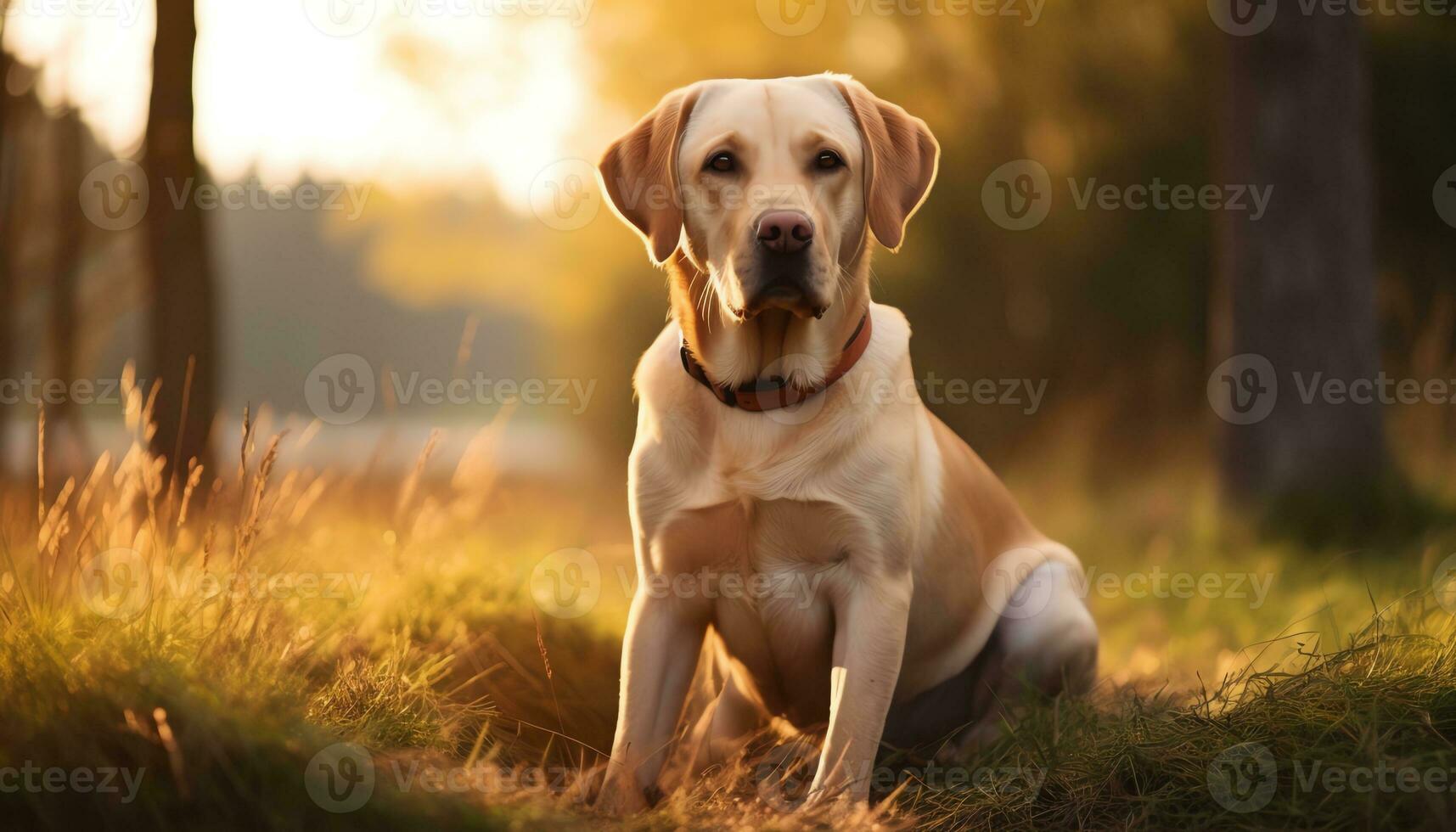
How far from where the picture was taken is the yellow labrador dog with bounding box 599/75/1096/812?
3070 millimetres

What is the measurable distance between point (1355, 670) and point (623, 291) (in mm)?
9519

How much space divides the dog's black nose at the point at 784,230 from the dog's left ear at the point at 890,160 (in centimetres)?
35

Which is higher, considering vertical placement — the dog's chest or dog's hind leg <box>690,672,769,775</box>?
the dog's chest

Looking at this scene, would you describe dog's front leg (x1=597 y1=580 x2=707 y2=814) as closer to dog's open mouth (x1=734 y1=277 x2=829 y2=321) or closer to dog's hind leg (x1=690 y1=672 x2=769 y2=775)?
dog's hind leg (x1=690 y1=672 x2=769 y2=775)

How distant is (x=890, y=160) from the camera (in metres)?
3.32

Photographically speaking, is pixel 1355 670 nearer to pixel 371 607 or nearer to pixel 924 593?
pixel 924 593

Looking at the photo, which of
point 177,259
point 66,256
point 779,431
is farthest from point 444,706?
point 66,256

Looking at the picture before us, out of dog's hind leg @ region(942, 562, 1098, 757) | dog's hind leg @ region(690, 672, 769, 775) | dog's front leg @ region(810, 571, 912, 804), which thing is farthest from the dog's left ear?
dog's hind leg @ region(690, 672, 769, 775)

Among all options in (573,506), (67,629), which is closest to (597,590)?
(67,629)

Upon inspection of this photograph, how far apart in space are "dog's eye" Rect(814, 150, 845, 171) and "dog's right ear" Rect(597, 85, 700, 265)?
0.39 meters

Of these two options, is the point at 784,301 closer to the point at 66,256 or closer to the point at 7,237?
the point at 66,256

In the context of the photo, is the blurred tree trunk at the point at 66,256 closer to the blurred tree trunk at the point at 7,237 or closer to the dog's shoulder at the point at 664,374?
the blurred tree trunk at the point at 7,237

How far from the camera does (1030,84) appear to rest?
420 inches

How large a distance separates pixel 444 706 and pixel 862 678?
1.22 meters
